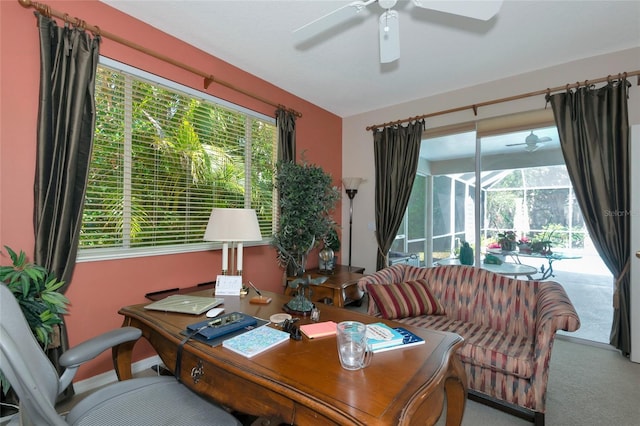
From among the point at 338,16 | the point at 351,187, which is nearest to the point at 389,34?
the point at 338,16

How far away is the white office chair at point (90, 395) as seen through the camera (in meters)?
0.82

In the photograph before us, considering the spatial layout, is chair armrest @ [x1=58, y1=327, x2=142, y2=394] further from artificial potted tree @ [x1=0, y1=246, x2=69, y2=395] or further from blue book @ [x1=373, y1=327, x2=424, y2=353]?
blue book @ [x1=373, y1=327, x2=424, y2=353]

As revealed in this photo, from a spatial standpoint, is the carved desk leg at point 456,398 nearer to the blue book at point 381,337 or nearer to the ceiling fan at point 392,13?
the blue book at point 381,337

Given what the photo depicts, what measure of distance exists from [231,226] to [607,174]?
3.47 meters

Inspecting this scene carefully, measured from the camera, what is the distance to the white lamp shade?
2.03 m

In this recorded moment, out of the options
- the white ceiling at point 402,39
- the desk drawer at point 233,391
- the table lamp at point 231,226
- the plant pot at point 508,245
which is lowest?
the desk drawer at point 233,391

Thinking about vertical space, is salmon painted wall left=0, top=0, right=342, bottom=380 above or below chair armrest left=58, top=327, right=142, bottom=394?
above

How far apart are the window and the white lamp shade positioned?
80cm

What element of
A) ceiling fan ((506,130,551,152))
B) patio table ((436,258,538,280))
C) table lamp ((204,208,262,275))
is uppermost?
ceiling fan ((506,130,551,152))

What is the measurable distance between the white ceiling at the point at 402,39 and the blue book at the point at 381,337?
227 centimetres

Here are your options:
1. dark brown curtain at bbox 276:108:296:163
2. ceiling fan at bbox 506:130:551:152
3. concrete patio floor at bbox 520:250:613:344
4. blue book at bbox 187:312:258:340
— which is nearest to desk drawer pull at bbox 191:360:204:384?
blue book at bbox 187:312:258:340

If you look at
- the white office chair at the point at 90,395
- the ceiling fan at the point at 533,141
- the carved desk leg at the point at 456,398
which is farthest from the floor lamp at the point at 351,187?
the white office chair at the point at 90,395

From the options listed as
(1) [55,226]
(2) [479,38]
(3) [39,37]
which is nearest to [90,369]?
(1) [55,226]

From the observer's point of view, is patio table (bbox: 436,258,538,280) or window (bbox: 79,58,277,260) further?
patio table (bbox: 436,258,538,280)
